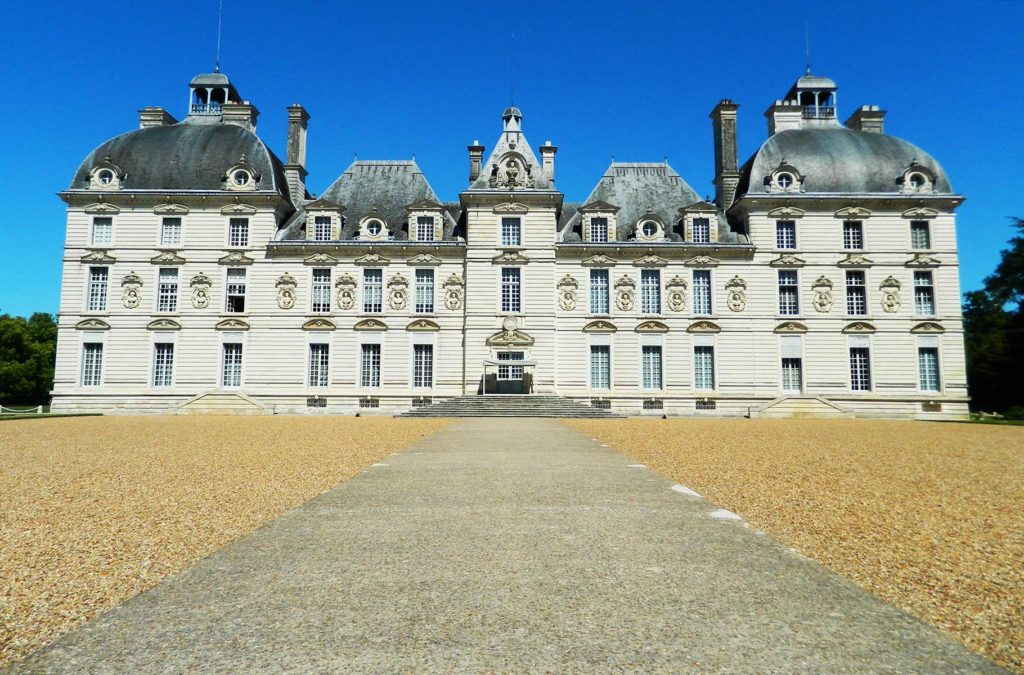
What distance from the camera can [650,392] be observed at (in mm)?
29281

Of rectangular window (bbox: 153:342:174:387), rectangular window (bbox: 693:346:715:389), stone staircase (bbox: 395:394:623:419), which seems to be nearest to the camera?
stone staircase (bbox: 395:394:623:419)

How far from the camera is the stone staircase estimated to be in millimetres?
24328

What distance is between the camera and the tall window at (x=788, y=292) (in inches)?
1177

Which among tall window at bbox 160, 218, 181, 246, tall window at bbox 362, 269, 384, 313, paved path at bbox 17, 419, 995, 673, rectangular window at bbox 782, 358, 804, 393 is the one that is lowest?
paved path at bbox 17, 419, 995, 673

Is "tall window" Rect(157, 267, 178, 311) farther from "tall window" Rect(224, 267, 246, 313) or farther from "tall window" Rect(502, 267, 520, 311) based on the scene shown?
"tall window" Rect(502, 267, 520, 311)

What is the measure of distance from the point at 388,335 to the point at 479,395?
5.51 m

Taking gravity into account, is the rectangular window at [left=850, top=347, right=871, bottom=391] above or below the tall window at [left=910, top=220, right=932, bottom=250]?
below

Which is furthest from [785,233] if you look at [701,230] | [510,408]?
[510,408]

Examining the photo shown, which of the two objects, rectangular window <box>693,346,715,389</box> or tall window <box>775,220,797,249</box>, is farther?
tall window <box>775,220,797,249</box>

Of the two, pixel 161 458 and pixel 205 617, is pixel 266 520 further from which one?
pixel 161 458

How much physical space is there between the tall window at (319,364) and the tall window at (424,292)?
4854mm

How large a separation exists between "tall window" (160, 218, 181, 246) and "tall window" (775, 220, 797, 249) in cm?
2922

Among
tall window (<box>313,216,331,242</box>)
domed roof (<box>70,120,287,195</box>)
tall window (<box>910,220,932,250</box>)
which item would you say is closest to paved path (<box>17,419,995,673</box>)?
tall window (<box>313,216,331,242</box>)

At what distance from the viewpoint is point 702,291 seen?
1184 inches
